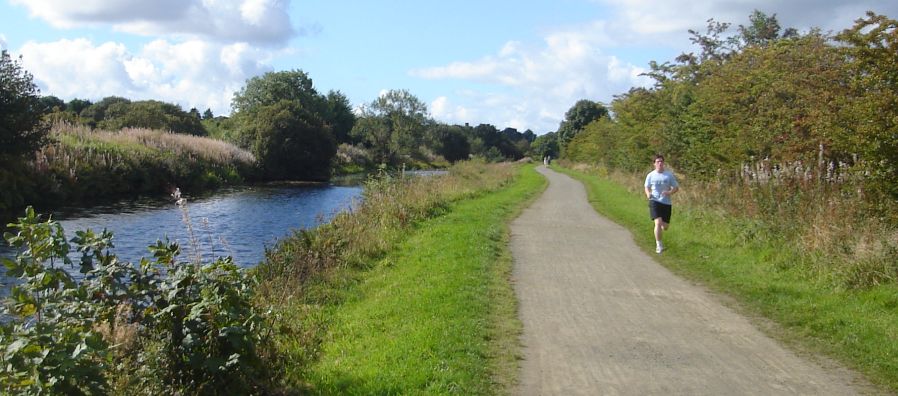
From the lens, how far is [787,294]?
952 centimetres

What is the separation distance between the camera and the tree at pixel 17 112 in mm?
23500

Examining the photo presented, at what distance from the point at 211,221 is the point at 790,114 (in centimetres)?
1663

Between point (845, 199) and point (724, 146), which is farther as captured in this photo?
point (724, 146)

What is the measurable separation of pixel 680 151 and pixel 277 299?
63.1 feet

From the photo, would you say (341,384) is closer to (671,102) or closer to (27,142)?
(27,142)

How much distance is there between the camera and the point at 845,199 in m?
11.9

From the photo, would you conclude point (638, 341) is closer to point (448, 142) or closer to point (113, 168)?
point (113, 168)

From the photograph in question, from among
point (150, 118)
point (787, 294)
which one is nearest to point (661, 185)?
point (787, 294)

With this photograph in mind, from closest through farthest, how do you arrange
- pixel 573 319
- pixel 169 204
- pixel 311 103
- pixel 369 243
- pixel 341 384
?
pixel 341 384 < pixel 573 319 < pixel 369 243 < pixel 169 204 < pixel 311 103

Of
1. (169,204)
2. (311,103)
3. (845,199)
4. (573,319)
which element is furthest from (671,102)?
(311,103)

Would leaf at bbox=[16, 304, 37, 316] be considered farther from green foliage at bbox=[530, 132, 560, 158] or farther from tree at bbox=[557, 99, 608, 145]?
green foliage at bbox=[530, 132, 560, 158]

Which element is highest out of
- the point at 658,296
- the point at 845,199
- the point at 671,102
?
the point at 671,102

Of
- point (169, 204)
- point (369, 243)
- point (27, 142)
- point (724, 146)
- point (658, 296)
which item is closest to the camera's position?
point (658, 296)

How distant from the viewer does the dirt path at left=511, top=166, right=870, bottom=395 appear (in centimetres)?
612
